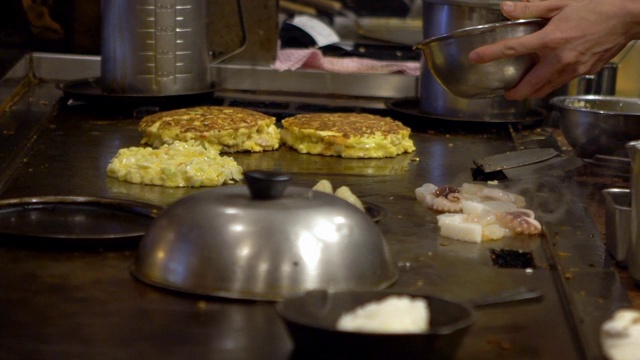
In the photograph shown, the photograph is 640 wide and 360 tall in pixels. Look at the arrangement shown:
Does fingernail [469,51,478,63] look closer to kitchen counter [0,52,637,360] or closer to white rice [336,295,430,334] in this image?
kitchen counter [0,52,637,360]

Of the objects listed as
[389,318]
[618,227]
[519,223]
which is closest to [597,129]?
[519,223]

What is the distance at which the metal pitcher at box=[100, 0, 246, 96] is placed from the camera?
3.63 metres

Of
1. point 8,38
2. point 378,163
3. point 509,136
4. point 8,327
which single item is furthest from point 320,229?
point 8,38

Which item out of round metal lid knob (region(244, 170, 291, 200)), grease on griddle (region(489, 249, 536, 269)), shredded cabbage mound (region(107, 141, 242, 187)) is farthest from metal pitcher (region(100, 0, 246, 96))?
round metal lid knob (region(244, 170, 291, 200))

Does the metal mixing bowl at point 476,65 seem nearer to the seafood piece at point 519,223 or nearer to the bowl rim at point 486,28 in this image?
the bowl rim at point 486,28

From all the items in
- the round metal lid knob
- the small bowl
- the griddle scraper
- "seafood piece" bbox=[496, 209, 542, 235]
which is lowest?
"seafood piece" bbox=[496, 209, 542, 235]

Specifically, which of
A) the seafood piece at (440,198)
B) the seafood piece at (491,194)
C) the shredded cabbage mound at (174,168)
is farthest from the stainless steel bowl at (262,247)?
the shredded cabbage mound at (174,168)

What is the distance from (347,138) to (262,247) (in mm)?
1504

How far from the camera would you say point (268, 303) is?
169 cm

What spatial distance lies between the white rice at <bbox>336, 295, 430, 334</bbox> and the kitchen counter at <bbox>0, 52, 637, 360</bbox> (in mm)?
117

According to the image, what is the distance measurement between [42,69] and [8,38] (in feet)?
0.89

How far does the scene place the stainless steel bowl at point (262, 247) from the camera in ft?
5.58

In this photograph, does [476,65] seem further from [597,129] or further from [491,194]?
[597,129]

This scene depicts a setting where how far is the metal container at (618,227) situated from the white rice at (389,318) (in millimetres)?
746
